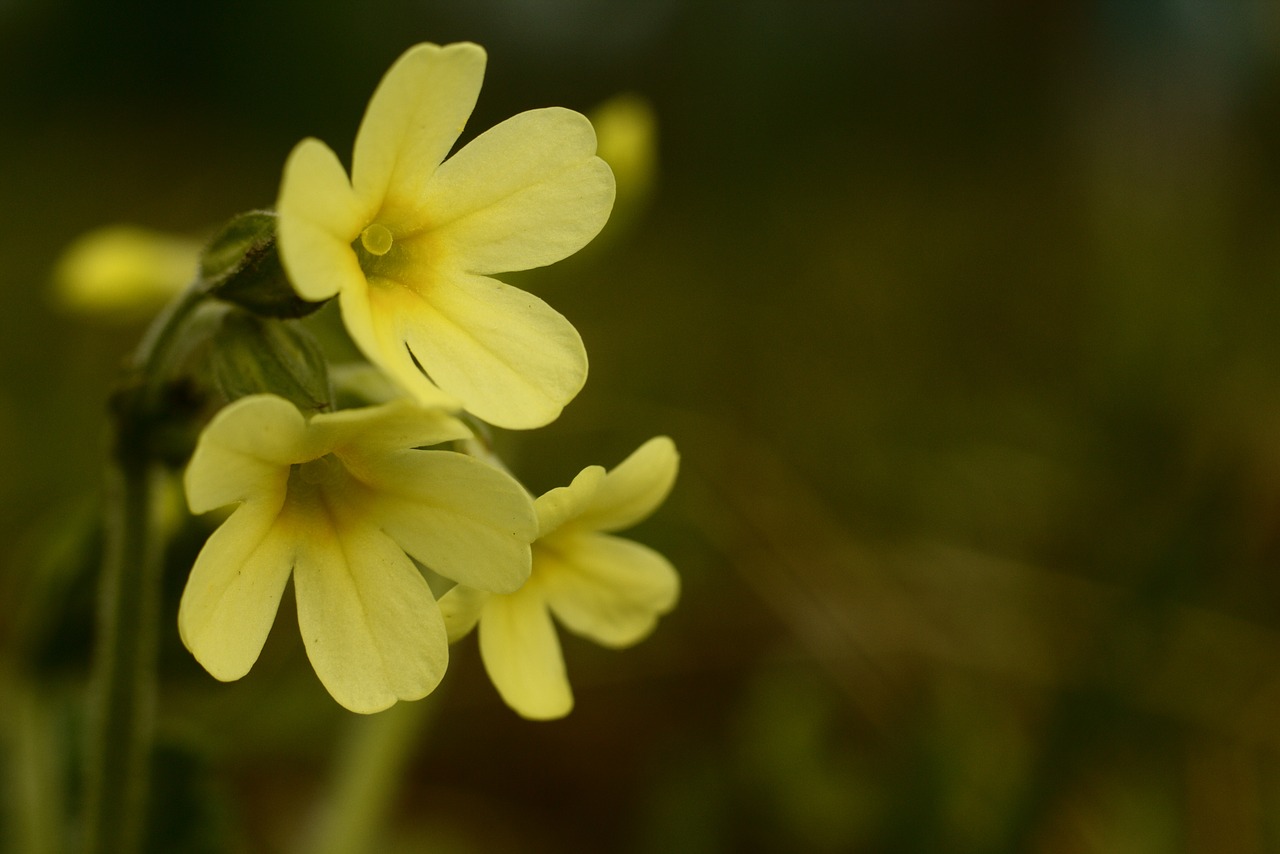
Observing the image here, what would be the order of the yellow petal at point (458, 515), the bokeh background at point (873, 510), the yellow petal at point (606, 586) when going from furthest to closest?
1. the bokeh background at point (873, 510)
2. the yellow petal at point (606, 586)
3. the yellow petal at point (458, 515)

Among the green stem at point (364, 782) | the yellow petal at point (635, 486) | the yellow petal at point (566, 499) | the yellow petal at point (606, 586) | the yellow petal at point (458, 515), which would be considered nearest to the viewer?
the yellow petal at point (458, 515)

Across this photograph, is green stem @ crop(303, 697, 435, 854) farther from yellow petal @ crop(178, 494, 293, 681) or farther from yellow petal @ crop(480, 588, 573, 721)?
yellow petal @ crop(178, 494, 293, 681)

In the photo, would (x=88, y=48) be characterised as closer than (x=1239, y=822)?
No

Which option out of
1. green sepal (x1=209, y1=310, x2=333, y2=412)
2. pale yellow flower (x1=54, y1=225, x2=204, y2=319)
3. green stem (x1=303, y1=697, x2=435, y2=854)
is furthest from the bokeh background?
pale yellow flower (x1=54, y1=225, x2=204, y2=319)

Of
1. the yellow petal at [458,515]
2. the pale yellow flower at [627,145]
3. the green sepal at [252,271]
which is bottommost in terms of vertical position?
the yellow petal at [458,515]

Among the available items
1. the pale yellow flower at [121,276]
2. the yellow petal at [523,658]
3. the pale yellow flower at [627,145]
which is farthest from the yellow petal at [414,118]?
the pale yellow flower at [121,276]

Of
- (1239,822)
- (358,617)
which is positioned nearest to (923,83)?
(1239,822)

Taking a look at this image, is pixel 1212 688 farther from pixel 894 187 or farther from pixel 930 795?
pixel 894 187

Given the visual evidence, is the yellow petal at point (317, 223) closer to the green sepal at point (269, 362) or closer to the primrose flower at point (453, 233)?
the primrose flower at point (453, 233)
